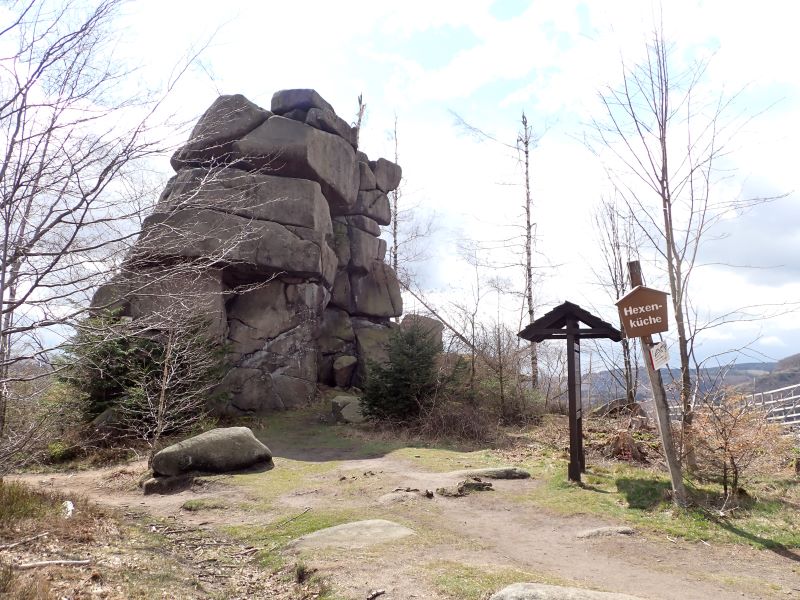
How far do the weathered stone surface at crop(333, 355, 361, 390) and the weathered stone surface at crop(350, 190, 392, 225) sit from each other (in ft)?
23.3

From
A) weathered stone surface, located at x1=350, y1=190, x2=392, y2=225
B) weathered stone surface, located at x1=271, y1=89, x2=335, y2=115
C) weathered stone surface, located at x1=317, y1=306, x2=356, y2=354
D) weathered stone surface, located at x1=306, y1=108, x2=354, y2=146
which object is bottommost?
weathered stone surface, located at x1=317, y1=306, x2=356, y2=354

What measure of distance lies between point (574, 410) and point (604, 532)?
3.32 m

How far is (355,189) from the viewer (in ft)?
80.0

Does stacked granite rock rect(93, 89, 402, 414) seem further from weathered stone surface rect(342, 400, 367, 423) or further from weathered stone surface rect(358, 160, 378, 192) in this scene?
weathered stone surface rect(342, 400, 367, 423)

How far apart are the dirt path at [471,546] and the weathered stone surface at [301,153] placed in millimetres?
12621

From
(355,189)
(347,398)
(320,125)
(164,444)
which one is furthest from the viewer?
(355,189)

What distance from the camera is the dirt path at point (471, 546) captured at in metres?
5.07

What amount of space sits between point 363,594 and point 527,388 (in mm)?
15307

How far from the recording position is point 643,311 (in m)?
8.20

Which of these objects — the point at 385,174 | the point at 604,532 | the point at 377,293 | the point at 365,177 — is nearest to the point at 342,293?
the point at 377,293

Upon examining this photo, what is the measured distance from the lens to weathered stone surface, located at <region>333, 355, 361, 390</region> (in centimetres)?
2275

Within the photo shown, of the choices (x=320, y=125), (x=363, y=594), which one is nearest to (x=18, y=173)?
(x=363, y=594)

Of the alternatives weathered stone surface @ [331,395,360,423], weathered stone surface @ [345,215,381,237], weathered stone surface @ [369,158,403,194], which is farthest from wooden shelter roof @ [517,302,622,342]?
weathered stone surface @ [369,158,403,194]

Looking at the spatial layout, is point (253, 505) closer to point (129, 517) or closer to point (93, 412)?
point (129, 517)
